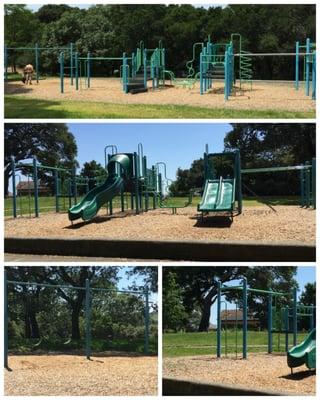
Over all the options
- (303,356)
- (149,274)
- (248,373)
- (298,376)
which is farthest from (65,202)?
(303,356)

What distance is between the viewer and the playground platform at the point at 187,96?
1413 cm

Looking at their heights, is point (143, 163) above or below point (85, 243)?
above

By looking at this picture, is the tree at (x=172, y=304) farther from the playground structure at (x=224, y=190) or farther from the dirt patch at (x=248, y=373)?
the dirt patch at (x=248, y=373)

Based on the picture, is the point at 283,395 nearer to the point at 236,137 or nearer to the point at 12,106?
the point at 12,106

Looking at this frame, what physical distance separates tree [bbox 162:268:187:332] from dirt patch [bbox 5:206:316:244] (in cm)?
458

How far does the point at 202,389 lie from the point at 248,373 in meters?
1.13

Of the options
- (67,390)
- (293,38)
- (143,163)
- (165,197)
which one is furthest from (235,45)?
(67,390)

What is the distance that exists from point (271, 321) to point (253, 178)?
12.4 metres

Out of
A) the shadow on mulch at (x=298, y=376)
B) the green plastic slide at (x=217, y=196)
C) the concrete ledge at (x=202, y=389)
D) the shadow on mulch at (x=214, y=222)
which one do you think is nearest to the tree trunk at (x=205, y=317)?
the green plastic slide at (x=217, y=196)

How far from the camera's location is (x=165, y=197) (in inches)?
693

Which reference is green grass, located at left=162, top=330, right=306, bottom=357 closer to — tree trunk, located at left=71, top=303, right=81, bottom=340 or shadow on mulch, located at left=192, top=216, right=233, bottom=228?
shadow on mulch, located at left=192, top=216, right=233, bottom=228

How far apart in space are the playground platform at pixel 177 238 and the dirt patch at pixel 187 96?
2.89 meters

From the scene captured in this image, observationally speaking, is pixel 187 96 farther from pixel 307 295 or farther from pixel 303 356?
pixel 303 356

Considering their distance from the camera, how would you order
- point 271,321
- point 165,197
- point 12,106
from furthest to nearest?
1. point 165,197
2. point 12,106
3. point 271,321
